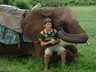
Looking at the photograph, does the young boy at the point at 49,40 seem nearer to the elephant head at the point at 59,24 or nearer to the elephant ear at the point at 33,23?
the elephant head at the point at 59,24

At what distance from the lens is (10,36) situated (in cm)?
781

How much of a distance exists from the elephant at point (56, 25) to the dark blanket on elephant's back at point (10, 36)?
186mm

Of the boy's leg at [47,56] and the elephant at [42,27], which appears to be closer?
the elephant at [42,27]

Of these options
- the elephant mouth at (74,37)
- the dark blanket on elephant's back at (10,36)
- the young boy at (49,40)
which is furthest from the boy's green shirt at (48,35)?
the dark blanket on elephant's back at (10,36)

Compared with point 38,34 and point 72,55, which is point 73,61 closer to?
point 72,55

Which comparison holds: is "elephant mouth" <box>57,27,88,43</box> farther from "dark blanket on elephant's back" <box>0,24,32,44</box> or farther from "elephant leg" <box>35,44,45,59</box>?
"dark blanket on elephant's back" <box>0,24,32,44</box>

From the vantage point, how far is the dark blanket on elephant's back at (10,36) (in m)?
7.76

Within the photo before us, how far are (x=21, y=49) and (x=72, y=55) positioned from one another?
1.40m

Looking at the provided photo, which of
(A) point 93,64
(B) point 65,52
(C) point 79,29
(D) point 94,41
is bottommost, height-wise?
(D) point 94,41

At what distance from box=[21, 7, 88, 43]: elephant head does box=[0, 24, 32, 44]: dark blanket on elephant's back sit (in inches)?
7.9

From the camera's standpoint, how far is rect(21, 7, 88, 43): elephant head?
663cm

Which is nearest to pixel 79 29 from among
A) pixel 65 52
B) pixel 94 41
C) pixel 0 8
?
pixel 65 52

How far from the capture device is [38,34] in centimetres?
749

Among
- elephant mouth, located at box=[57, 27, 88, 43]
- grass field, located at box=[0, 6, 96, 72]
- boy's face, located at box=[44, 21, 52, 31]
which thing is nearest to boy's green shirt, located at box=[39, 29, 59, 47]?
boy's face, located at box=[44, 21, 52, 31]
